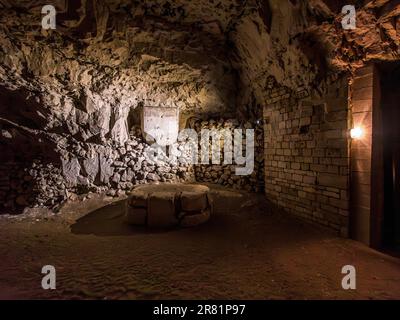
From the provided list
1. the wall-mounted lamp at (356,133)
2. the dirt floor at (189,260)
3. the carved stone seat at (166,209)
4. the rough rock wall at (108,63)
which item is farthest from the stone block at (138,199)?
the wall-mounted lamp at (356,133)

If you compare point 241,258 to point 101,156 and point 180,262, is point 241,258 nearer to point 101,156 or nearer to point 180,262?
point 180,262

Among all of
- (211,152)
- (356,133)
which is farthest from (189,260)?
(211,152)

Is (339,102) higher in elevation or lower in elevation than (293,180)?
higher

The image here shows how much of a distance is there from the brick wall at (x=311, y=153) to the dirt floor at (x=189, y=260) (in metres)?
0.51

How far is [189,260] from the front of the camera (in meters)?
3.59

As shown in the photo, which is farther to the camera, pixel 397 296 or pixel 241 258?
pixel 241 258

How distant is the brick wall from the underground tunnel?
0.12 feet

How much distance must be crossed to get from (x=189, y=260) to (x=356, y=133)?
12.2 feet

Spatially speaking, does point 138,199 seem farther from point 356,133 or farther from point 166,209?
point 356,133

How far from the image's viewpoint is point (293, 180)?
221 inches

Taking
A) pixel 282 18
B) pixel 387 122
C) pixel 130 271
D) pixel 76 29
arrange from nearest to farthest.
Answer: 1. pixel 130 271
2. pixel 387 122
3. pixel 282 18
4. pixel 76 29

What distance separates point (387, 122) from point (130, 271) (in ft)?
16.8
